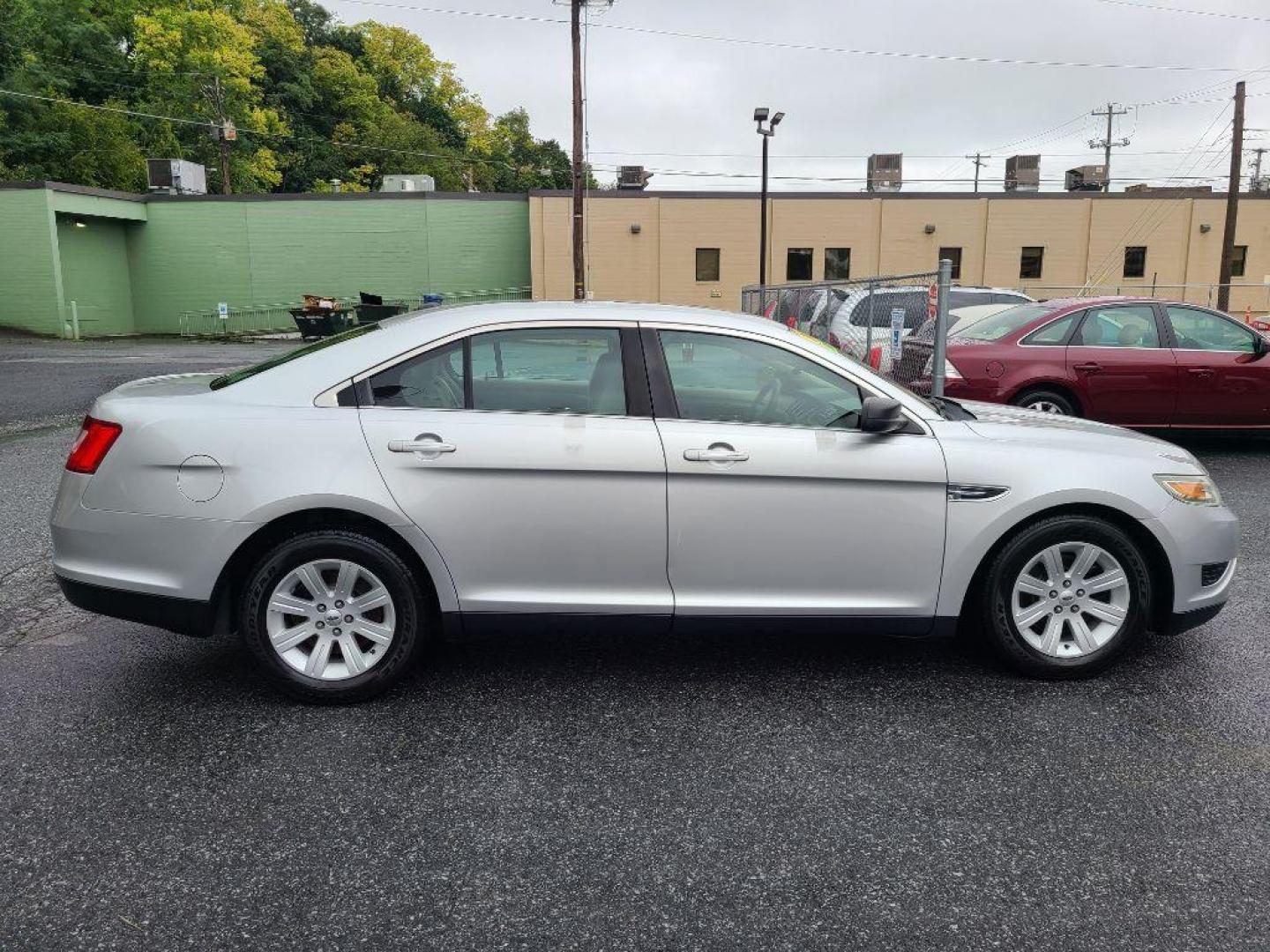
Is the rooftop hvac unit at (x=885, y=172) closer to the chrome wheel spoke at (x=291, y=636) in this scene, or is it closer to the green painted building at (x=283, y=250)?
the green painted building at (x=283, y=250)

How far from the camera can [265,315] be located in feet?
124

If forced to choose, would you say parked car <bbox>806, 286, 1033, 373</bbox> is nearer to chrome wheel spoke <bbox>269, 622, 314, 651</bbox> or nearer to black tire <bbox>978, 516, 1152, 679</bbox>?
black tire <bbox>978, 516, 1152, 679</bbox>

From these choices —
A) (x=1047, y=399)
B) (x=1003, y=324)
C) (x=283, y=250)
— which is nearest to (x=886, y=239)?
(x=283, y=250)

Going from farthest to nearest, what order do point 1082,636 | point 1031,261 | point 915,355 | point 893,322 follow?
point 1031,261
point 915,355
point 893,322
point 1082,636

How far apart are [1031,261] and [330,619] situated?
1458 inches

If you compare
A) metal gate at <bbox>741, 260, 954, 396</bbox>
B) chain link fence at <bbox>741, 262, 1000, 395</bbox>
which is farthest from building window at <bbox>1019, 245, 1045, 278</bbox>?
metal gate at <bbox>741, 260, 954, 396</bbox>

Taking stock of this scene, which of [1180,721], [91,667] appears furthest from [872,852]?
[91,667]

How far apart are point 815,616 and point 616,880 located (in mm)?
1554

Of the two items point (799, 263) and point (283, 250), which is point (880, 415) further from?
point (283, 250)

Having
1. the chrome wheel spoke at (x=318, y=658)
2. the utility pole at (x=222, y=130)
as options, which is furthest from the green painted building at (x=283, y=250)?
the chrome wheel spoke at (x=318, y=658)

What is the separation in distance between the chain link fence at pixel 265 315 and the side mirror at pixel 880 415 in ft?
109

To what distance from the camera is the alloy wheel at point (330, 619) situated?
3.81m

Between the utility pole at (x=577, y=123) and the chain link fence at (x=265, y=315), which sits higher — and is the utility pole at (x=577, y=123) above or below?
above

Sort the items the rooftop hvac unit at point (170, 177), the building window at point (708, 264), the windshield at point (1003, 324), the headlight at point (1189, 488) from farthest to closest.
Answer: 1. the rooftop hvac unit at point (170, 177)
2. the building window at point (708, 264)
3. the windshield at point (1003, 324)
4. the headlight at point (1189, 488)
